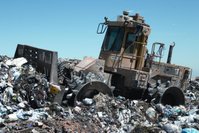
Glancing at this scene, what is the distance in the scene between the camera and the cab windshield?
10.8m

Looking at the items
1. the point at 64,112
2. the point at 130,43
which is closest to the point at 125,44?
the point at 130,43

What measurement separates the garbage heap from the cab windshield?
1234mm

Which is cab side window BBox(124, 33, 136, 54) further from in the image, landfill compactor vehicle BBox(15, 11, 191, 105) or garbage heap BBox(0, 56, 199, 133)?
garbage heap BBox(0, 56, 199, 133)

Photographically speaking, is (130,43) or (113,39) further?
(113,39)

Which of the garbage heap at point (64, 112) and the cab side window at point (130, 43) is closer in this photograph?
the garbage heap at point (64, 112)

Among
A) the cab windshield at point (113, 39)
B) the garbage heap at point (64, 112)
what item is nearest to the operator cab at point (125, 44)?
the cab windshield at point (113, 39)

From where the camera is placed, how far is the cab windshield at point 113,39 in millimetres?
10773

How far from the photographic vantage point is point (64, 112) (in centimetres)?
854

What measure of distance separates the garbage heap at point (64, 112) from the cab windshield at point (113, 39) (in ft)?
4.05

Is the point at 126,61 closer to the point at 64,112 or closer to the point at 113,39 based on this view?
the point at 113,39

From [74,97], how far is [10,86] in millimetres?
1492

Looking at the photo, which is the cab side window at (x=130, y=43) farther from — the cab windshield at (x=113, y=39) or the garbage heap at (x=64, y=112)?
the garbage heap at (x=64, y=112)

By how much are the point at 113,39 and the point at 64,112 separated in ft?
→ 10.6

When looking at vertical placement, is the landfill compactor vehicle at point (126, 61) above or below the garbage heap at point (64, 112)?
above
